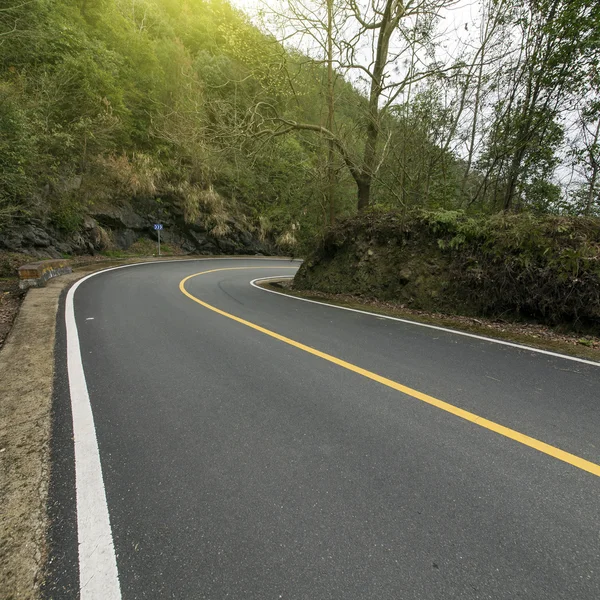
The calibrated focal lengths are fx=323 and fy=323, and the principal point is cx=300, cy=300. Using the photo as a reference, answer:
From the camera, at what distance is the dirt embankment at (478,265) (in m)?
5.55

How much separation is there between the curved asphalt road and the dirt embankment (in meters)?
2.09

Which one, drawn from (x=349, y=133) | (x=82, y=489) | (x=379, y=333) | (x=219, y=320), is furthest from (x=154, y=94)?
(x=82, y=489)

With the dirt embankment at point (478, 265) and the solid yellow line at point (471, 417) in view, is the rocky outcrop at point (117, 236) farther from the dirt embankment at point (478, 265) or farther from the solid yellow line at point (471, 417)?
the solid yellow line at point (471, 417)

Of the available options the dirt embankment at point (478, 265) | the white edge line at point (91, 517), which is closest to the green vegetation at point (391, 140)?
the dirt embankment at point (478, 265)

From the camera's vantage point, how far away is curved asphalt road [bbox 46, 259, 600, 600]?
5.01ft

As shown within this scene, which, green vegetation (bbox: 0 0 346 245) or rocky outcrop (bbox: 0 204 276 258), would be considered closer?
green vegetation (bbox: 0 0 346 245)

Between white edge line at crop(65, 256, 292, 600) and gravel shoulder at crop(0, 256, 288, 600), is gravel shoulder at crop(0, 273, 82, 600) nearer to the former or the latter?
gravel shoulder at crop(0, 256, 288, 600)

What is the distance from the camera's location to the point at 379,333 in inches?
219

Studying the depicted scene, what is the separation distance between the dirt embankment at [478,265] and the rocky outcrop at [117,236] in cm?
1345

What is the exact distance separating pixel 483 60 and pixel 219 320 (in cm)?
1037

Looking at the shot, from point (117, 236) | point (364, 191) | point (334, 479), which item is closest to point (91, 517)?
point (334, 479)

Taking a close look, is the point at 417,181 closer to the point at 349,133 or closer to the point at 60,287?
the point at 349,133

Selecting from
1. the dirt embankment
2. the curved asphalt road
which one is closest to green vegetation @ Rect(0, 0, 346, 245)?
the dirt embankment

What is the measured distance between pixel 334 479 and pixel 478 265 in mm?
6167
